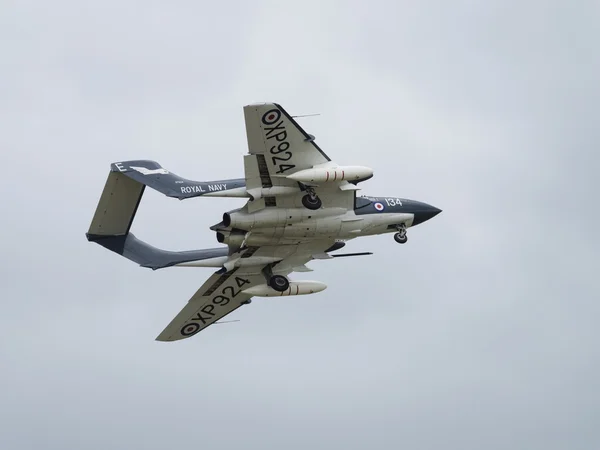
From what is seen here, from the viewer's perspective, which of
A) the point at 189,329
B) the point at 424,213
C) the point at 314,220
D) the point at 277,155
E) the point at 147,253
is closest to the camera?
the point at 277,155

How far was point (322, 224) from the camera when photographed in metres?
75.0

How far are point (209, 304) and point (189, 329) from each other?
1886 millimetres

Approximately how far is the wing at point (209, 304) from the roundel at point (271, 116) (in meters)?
14.2

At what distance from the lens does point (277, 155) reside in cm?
7081

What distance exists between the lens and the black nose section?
79188 mm

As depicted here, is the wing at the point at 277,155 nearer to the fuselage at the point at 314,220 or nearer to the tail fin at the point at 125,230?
the fuselage at the point at 314,220

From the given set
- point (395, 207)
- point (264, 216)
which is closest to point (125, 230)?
point (264, 216)

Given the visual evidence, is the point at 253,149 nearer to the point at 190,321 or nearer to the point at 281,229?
the point at 281,229

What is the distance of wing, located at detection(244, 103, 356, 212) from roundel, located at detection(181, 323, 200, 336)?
12950mm

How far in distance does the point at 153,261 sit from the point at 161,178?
20.3ft

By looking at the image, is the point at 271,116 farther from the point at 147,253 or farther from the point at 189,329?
the point at 189,329

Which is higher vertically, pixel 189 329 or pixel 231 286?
pixel 231 286

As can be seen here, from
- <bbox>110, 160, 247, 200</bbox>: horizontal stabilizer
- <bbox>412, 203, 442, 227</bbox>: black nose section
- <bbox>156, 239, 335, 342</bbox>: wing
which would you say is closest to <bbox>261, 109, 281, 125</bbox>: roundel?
<bbox>110, 160, 247, 200</bbox>: horizontal stabilizer

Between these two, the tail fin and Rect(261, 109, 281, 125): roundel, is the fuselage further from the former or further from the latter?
Rect(261, 109, 281, 125): roundel
